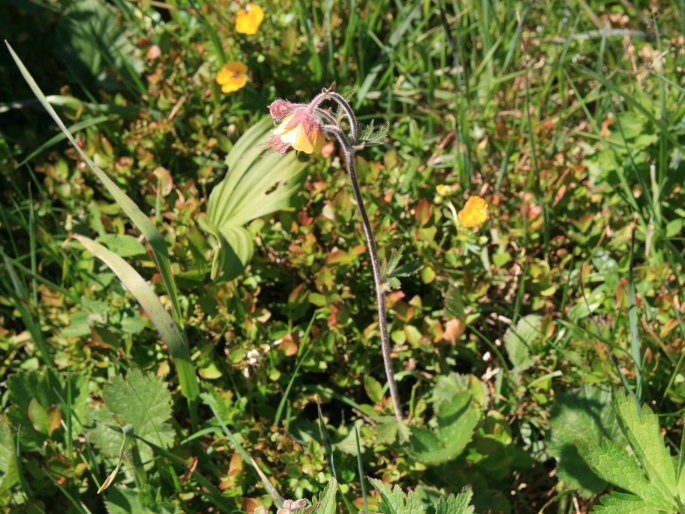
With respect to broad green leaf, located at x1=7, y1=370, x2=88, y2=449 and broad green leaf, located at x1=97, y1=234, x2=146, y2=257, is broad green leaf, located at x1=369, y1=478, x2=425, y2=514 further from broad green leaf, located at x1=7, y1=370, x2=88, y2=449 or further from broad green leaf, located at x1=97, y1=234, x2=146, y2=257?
broad green leaf, located at x1=97, y1=234, x2=146, y2=257

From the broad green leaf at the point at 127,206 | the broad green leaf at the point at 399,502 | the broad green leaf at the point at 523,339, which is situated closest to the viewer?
the broad green leaf at the point at 399,502

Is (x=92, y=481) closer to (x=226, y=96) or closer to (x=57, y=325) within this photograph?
Result: (x=57, y=325)

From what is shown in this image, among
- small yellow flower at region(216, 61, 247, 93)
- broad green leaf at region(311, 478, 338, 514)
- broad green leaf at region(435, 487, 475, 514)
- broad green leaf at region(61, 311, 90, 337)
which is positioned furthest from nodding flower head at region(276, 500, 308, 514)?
small yellow flower at region(216, 61, 247, 93)

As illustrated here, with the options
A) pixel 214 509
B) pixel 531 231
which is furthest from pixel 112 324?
pixel 531 231

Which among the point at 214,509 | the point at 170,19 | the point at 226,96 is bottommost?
the point at 214,509

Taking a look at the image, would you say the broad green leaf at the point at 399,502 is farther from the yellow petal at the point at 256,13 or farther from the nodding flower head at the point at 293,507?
the yellow petal at the point at 256,13

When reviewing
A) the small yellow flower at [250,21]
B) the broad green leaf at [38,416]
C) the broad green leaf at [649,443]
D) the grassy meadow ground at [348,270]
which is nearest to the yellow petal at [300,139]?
the grassy meadow ground at [348,270]
